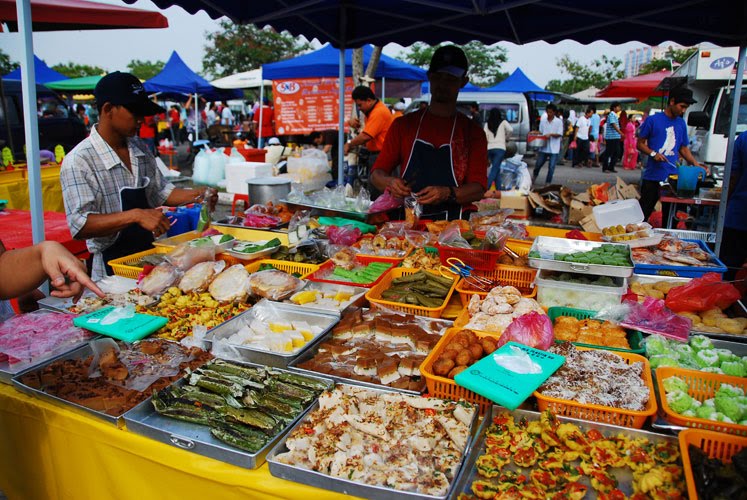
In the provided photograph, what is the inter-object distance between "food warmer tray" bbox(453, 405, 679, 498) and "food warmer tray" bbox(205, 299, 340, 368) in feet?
3.00

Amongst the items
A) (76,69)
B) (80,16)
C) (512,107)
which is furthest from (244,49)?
(80,16)

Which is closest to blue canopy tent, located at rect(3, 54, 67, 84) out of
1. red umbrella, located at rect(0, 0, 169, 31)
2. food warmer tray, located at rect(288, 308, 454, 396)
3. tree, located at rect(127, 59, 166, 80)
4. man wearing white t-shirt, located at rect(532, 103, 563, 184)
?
red umbrella, located at rect(0, 0, 169, 31)

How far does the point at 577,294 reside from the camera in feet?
8.86

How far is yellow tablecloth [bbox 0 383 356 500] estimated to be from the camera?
160cm

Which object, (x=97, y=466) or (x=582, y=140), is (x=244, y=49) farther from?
(x=97, y=466)

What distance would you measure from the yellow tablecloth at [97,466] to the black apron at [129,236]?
166 cm

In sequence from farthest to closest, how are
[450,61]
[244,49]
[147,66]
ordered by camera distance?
[147,66] → [244,49] → [450,61]

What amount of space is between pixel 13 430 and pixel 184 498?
3.25ft

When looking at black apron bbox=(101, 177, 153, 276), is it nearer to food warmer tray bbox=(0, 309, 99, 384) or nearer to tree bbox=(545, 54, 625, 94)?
food warmer tray bbox=(0, 309, 99, 384)

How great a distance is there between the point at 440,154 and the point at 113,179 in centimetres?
261

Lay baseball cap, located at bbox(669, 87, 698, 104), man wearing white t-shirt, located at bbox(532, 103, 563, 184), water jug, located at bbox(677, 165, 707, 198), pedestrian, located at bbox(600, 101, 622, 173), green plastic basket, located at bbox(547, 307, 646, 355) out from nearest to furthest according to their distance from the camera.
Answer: green plastic basket, located at bbox(547, 307, 646, 355) → water jug, located at bbox(677, 165, 707, 198) → baseball cap, located at bbox(669, 87, 698, 104) → man wearing white t-shirt, located at bbox(532, 103, 563, 184) → pedestrian, located at bbox(600, 101, 622, 173)

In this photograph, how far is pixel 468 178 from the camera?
4.36 m

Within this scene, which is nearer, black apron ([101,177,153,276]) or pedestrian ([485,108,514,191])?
black apron ([101,177,153,276])

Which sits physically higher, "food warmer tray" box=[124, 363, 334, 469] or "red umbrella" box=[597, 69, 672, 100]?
"red umbrella" box=[597, 69, 672, 100]
